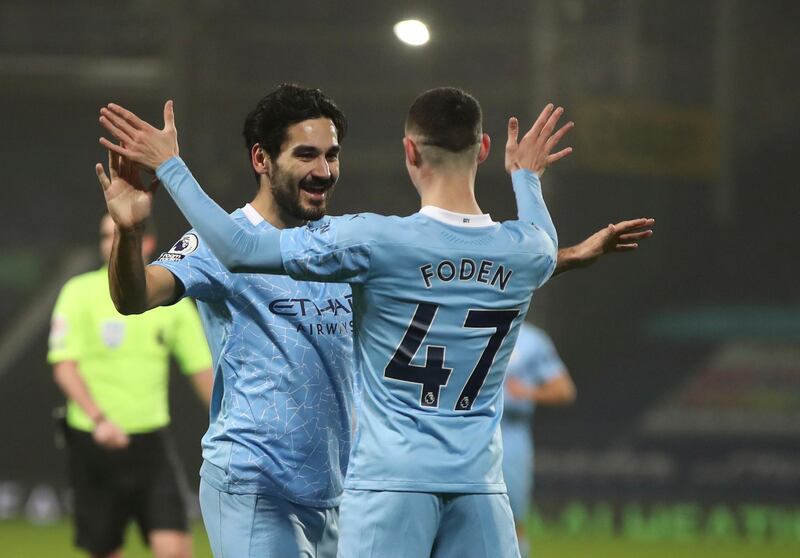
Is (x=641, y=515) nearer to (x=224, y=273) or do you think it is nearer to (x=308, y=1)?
(x=308, y=1)

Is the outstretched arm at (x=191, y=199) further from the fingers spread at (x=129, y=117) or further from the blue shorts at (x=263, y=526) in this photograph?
the blue shorts at (x=263, y=526)

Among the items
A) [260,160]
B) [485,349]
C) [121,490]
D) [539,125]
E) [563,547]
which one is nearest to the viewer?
[485,349]

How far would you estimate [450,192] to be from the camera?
3504mm

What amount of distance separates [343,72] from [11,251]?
11.2 feet

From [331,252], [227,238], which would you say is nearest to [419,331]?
[331,252]

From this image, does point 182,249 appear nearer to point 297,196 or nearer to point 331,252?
point 297,196

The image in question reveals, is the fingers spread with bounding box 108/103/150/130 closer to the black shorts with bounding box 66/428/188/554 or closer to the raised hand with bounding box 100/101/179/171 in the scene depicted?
the raised hand with bounding box 100/101/179/171

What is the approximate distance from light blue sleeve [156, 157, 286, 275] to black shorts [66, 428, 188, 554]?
12.0ft

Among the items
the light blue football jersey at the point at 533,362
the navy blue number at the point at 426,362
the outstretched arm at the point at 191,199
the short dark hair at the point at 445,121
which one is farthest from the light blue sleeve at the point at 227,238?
the light blue football jersey at the point at 533,362

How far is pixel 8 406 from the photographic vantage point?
1217cm

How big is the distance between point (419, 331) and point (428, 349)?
5 cm

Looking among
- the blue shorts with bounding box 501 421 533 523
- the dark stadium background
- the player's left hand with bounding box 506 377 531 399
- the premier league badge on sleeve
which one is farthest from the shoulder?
the dark stadium background

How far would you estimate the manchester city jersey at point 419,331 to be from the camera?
3.39m

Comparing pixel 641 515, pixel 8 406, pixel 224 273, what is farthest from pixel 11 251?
pixel 224 273
